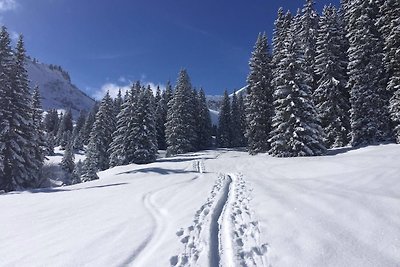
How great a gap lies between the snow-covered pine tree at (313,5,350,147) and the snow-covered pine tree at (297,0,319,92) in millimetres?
2278

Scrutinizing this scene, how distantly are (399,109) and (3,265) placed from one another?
2640 centimetres

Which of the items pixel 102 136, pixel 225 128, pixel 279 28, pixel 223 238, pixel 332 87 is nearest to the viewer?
pixel 223 238

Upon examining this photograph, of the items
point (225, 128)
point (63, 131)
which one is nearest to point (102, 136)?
point (225, 128)

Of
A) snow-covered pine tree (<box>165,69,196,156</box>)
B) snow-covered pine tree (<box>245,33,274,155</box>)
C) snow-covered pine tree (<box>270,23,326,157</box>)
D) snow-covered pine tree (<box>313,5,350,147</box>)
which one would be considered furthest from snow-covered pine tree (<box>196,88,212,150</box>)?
snow-covered pine tree (<box>270,23,326,157</box>)

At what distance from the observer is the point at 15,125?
96.0 feet

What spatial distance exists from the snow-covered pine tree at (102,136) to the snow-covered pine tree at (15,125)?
74.0 ft

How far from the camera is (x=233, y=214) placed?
31.5ft

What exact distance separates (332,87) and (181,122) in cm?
3039

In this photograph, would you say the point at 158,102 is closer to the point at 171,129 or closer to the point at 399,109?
the point at 171,129

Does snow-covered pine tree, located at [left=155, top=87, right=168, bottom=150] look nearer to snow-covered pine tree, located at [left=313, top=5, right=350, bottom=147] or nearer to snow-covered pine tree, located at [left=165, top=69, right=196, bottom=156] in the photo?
snow-covered pine tree, located at [left=165, top=69, right=196, bottom=156]

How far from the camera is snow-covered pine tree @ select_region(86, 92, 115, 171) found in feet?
179

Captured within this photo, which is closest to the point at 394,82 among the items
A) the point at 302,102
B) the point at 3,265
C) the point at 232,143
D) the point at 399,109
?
the point at 399,109

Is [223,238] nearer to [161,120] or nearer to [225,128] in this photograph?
[161,120]

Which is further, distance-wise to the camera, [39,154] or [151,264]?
[39,154]
